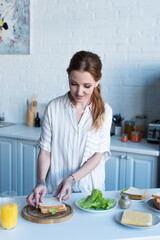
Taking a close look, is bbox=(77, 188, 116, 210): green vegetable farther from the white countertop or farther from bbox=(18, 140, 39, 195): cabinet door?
bbox=(18, 140, 39, 195): cabinet door

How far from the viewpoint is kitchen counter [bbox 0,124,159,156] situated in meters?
2.73

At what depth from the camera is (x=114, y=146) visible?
111 inches

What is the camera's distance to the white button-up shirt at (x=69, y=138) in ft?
6.13

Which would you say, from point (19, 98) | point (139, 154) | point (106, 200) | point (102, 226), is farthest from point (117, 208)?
point (19, 98)

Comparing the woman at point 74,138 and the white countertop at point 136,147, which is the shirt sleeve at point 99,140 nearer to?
the woman at point 74,138

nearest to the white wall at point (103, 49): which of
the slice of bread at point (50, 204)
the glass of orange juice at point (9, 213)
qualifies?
the slice of bread at point (50, 204)

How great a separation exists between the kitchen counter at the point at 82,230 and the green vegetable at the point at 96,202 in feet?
0.18

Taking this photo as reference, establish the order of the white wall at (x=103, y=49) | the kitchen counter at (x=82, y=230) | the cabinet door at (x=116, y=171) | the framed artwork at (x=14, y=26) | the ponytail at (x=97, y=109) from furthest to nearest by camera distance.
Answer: the framed artwork at (x=14, y=26) → the white wall at (x=103, y=49) → the cabinet door at (x=116, y=171) → the ponytail at (x=97, y=109) → the kitchen counter at (x=82, y=230)

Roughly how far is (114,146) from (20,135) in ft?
3.39

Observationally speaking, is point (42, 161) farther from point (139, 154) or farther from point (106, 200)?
point (139, 154)

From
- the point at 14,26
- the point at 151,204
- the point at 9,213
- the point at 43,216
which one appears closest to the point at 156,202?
the point at 151,204

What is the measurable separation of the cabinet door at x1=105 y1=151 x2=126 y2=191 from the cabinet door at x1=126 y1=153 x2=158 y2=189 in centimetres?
5

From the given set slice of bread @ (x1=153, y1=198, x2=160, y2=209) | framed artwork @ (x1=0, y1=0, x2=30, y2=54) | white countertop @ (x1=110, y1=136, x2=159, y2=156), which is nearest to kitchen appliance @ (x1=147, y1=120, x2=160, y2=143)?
white countertop @ (x1=110, y1=136, x2=159, y2=156)

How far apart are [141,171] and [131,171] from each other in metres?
0.10
